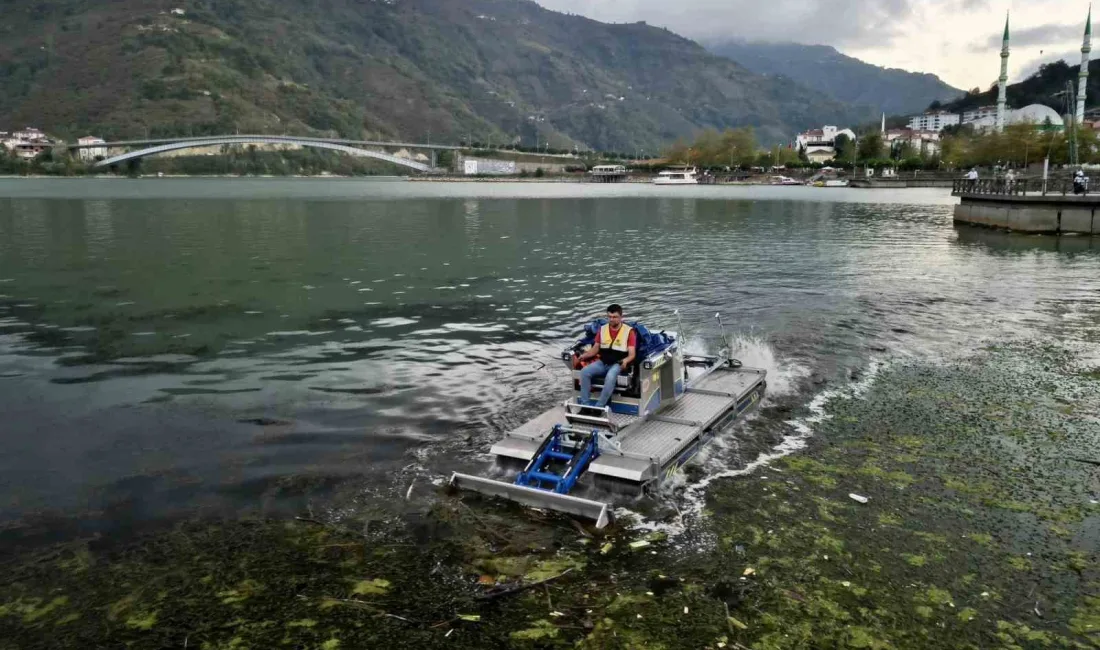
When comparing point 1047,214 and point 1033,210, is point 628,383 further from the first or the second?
point 1033,210

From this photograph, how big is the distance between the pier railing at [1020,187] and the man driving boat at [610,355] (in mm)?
54890

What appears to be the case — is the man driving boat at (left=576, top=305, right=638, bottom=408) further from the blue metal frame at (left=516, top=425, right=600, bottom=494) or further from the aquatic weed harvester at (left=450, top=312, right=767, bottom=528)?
the blue metal frame at (left=516, top=425, right=600, bottom=494)

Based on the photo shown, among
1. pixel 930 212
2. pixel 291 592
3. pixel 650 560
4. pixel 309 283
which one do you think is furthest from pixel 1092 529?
pixel 930 212

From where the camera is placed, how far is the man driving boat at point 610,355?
41.3 ft

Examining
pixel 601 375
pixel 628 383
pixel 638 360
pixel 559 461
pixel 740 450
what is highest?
pixel 638 360

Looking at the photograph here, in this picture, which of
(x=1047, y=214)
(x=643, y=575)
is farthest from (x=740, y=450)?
(x=1047, y=214)

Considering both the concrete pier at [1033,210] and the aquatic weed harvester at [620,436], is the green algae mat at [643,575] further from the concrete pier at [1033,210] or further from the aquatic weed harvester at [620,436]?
the concrete pier at [1033,210]

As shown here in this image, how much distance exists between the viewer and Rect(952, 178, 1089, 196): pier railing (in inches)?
2276

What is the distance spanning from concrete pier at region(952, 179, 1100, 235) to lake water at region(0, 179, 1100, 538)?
11.5 feet

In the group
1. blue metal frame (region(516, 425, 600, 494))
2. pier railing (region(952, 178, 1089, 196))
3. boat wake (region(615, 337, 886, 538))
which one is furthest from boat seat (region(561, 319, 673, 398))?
pier railing (region(952, 178, 1089, 196))

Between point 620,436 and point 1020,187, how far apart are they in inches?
2452

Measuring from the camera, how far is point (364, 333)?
21.9 meters

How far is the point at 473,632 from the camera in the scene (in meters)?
7.45

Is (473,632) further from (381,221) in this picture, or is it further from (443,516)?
(381,221)
